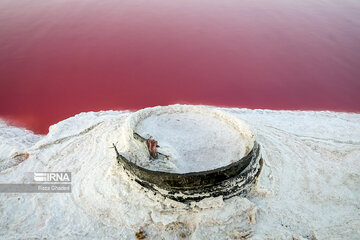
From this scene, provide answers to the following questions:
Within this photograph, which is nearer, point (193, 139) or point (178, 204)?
point (178, 204)

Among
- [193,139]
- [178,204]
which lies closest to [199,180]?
[178,204]

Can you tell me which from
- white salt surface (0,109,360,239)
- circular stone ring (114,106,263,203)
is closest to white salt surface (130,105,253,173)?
circular stone ring (114,106,263,203)

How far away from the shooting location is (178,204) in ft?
6.29

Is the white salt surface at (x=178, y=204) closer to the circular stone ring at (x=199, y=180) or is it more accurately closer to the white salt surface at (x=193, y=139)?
the circular stone ring at (x=199, y=180)

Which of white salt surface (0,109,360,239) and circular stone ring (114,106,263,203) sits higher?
circular stone ring (114,106,263,203)

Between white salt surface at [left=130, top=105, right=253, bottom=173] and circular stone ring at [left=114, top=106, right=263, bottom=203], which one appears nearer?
circular stone ring at [left=114, top=106, right=263, bottom=203]

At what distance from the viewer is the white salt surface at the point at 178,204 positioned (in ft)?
6.06

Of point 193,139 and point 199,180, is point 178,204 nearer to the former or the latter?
point 199,180

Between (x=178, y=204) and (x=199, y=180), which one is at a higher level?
(x=199, y=180)

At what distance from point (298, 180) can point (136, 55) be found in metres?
3.20

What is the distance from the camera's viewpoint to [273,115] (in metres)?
3.31

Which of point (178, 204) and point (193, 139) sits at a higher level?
point (193, 139)

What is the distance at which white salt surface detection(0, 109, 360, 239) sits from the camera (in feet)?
6.06

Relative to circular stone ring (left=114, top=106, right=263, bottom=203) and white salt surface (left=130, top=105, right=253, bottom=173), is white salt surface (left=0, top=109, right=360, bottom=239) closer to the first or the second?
circular stone ring (left=114, top=106, right=263, bottom=203)
